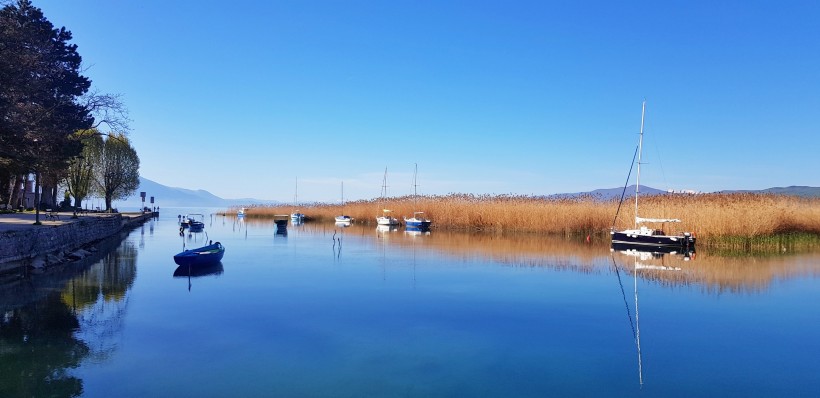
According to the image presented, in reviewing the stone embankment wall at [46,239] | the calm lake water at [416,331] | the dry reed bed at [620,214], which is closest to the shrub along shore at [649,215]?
the dry reed bed at [620,214]

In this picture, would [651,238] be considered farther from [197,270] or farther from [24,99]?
[24,99]

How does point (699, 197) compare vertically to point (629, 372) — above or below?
above

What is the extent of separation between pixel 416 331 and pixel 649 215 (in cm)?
2713

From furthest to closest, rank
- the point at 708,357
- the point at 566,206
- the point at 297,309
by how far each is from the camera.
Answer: the point at 566,206
the point at 297,309
the point at 708,357

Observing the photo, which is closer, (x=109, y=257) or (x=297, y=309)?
(x=297, y=309)

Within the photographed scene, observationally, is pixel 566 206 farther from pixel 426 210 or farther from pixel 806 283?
pixel 806 283

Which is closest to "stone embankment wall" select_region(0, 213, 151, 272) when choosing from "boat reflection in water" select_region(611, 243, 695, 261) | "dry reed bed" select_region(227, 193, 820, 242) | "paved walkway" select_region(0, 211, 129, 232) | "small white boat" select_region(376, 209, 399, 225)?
"paved walkway" select_region(0, 211, 129, 232)

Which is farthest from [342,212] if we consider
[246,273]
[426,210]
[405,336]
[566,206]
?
[405,336]

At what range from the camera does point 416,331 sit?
452 inches

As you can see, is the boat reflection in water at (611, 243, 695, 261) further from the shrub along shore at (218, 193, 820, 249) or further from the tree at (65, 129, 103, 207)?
the tree at (65, 129, 103, 207)

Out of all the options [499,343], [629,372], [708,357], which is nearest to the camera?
[629,372]

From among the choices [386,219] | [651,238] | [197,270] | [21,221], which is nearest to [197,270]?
[197,270]

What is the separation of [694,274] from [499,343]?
42.3 ft

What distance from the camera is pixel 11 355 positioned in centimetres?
916
